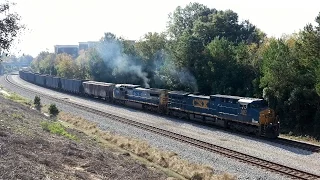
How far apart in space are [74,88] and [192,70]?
28905 mm

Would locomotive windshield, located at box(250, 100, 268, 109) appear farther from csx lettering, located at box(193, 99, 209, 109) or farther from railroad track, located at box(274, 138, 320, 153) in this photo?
csx lettering, located at box(193, 99, 209, 109)

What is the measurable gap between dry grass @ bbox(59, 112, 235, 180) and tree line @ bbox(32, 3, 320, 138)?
13.9m

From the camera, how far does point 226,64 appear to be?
4512cm

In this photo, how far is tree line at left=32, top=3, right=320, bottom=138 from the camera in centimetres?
3170

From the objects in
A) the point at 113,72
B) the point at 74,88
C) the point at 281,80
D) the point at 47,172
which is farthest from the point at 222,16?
the point at 47,172

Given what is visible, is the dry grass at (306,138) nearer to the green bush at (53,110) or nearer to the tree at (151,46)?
the green bush at (53,110)

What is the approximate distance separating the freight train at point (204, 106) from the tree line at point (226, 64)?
4.63 meters

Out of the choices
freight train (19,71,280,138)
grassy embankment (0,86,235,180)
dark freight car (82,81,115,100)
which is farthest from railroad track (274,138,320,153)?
dark freight car (82,81,115,100)

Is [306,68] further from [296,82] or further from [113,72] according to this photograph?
[113,72]

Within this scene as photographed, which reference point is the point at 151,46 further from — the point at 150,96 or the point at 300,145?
the point at 300,145

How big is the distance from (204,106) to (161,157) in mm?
14019

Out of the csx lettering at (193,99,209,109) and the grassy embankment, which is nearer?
the grassy embankment

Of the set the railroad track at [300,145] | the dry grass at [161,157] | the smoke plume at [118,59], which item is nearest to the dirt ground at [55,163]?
the dry grass at [161,157]

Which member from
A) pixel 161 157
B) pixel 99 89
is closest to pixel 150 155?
pixel 161 157
